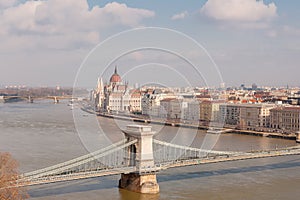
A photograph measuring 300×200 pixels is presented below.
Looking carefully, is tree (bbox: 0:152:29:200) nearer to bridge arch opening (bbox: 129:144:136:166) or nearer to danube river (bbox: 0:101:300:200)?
danube river (bbox: 0:101:300:200)

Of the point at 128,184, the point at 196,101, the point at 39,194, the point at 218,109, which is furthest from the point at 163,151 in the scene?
the point at 218,109

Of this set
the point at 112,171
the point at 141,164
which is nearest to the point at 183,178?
the point at 141,164

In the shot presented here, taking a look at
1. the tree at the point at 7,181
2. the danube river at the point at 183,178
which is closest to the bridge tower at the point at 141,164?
the danube river at the point at 183,178

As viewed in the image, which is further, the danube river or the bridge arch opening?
the bridge arch opening

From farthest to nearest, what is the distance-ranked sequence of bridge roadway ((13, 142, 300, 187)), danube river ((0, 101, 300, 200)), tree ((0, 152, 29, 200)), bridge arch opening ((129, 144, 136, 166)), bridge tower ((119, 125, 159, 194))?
bridge arch opening ((129, 144, 136, 166)), bridge tower ((119, 125, 159, 194)), danube river ((0, 101, 300, 200)), bridge roadway ((13, 142, 300, 187)), tree ((0, 152, 29, 200))

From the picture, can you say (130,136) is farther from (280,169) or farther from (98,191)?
(280,169)

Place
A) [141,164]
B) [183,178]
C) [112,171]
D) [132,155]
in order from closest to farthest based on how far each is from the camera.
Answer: [112,171]
[141,164]
[132,155]
[183,178]

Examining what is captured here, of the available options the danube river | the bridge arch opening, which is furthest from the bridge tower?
the danube river

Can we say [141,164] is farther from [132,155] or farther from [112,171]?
[112,171]

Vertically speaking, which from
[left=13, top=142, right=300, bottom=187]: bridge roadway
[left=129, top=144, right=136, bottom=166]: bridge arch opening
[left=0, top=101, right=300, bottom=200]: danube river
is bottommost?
[left=0, top=101, right=300, bottom=200]: danube river
